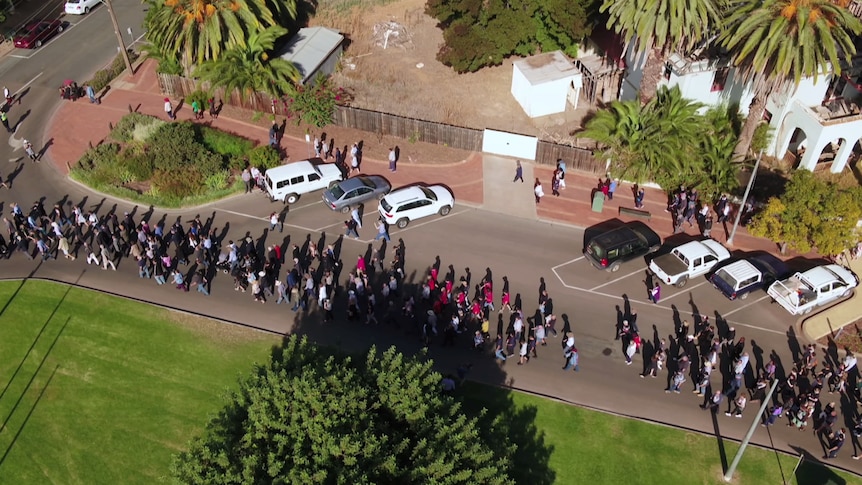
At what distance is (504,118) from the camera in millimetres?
42188

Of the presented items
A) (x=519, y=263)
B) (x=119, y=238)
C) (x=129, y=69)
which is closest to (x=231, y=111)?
(x=129, y=69)

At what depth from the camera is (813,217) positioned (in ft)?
101

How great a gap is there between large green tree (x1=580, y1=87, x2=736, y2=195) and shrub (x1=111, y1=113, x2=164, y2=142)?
2551 cm

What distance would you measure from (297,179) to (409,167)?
6.72 meters

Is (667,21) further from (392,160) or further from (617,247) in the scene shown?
(392,160)

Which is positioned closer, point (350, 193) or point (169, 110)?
point (350, 193)

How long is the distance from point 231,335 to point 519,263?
13.7m

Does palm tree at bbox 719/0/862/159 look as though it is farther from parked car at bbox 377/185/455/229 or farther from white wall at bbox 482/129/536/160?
parked car at bbox 377/185/455/229

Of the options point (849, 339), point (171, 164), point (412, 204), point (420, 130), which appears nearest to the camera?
point (849, 339)

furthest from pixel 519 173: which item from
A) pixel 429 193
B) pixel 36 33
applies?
pixel 36 33

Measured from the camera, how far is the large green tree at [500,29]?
4325 centimetres

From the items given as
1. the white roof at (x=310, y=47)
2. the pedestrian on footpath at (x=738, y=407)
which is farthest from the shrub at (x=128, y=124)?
the pedestrian on footpath at (x=738, y=407)

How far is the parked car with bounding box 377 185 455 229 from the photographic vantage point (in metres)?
33.3

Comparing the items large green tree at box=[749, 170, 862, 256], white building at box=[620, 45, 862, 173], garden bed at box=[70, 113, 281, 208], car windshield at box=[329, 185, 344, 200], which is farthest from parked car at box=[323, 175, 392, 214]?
large green tree at box=[749, 170, 862, 256]
